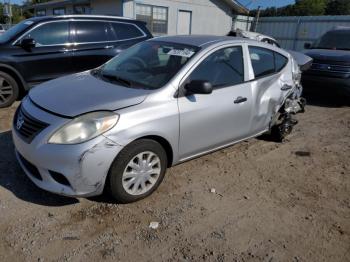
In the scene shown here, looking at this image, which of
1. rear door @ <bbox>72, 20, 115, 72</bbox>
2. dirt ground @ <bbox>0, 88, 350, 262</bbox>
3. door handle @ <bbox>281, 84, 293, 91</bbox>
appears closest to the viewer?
dirt ground @ <bbox>0, 88, 350, 262</bbox>

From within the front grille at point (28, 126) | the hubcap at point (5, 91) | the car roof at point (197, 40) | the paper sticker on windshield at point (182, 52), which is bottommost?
the hubcap at point (5, 91)

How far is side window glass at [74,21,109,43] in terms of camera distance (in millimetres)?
7188

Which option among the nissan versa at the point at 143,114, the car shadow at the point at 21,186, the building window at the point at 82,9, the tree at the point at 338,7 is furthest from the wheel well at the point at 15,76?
the tree at the point at 338,7

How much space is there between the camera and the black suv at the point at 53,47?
6539 millimetres

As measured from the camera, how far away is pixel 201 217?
336 centimetres

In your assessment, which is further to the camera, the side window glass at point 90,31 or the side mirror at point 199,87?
the side window glass at point 90,31

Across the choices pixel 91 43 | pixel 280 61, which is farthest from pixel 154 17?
pixel 280 61

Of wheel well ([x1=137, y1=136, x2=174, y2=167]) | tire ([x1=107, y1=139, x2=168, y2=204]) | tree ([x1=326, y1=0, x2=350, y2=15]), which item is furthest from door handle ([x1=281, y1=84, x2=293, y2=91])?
A: tree ([x1=326, y1=0, x2=350, y2=15])

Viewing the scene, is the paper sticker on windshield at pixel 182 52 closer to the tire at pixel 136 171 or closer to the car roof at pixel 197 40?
the car roof at pixel 197 40

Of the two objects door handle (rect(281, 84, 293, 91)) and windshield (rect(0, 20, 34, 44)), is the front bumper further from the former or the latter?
windshield (rect(0, 20, 34, 44))

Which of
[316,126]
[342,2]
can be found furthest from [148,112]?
[342,2]

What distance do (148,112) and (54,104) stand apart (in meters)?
0.91

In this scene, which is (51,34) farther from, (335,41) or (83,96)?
(335,41)

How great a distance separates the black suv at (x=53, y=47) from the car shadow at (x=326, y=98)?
4.55 metres
